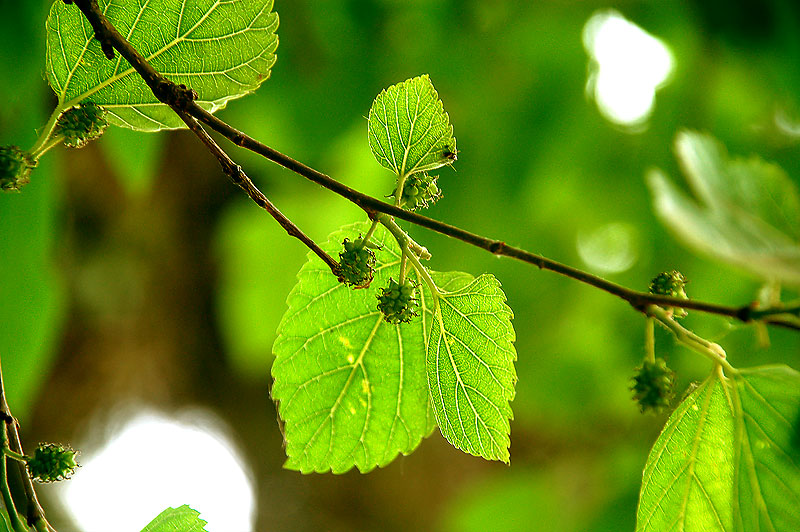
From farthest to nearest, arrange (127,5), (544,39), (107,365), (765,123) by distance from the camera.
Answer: (107,365), (765,123), (544,39), (127,5)

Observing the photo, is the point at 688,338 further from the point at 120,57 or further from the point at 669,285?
the point at 120,57

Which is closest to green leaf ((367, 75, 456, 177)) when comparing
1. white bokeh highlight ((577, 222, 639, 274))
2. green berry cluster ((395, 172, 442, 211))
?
green berry cluster ((395, 172, 442, 211))

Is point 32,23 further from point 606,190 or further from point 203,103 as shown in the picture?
point 606,190

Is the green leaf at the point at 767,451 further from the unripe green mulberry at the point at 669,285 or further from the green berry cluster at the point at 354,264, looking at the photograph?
the green berry cluster at the point at 354,264

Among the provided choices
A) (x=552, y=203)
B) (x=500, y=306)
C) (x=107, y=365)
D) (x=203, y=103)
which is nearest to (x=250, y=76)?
(x=203, y=103)

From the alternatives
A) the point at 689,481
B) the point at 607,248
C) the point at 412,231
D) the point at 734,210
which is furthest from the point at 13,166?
the point at 607,248

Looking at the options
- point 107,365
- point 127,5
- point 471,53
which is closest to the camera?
point 127,5
